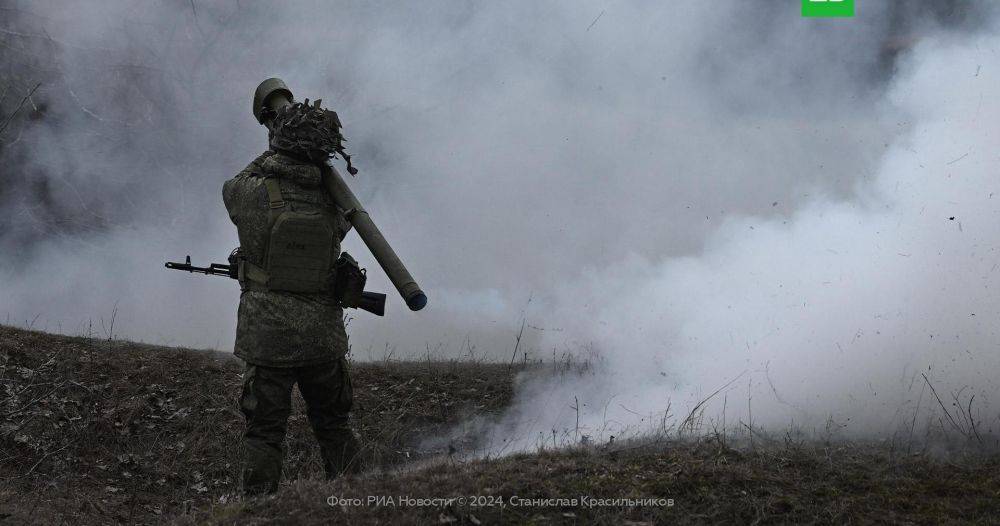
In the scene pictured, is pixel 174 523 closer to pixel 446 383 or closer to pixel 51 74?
pixel 446 383

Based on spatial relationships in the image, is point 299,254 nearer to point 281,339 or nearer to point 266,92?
point 281,339

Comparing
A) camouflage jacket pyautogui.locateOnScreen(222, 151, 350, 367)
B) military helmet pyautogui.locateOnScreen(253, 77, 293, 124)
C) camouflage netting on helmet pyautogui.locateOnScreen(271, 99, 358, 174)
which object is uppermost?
military helmet pyautogui.locateOnScreen(253, 77, 293, 124)

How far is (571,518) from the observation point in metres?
4.52

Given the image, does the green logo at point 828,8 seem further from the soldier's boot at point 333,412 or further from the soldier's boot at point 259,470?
the soldier's boot at point 259,470

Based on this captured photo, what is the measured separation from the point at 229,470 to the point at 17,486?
4.87 ft

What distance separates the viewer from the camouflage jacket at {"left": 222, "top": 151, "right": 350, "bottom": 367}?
17.4ft

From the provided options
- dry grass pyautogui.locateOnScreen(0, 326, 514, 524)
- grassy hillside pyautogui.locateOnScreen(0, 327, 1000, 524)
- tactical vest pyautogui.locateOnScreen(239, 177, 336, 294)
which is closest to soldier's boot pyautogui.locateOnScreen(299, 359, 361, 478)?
grassy hillside pyautogui.locateOnScreen(0, 327, 1000, 524)

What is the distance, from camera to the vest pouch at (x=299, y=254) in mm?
5387

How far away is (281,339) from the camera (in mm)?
5305

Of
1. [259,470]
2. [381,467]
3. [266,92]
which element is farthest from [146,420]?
[266,92]

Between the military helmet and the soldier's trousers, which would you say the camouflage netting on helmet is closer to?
the military helmet

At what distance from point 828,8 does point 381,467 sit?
8.85m

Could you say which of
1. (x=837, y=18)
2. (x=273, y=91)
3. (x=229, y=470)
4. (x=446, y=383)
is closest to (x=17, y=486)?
(x=229, y=470)

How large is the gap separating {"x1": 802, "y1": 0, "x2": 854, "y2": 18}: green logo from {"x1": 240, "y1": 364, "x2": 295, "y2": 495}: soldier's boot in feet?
30.2
